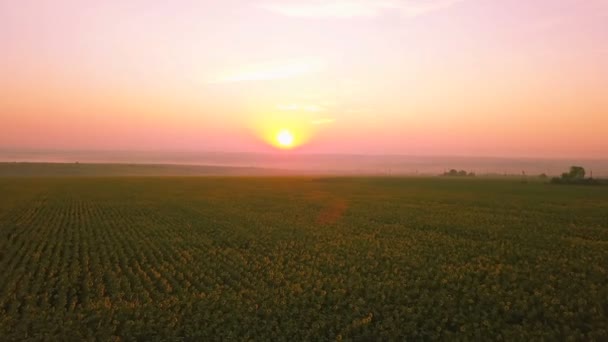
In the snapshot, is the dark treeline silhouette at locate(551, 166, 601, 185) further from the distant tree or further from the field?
the field

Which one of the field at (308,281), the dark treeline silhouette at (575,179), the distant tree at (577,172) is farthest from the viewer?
the distant tree at (577,172)

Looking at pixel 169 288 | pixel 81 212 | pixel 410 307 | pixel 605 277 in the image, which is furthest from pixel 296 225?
pixel 81 212

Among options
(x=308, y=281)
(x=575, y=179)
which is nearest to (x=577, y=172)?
(x=575, y=179)

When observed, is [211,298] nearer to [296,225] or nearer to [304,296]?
[304,296]

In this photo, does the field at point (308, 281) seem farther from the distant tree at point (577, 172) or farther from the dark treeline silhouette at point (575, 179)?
the distant tree at point (577, 172)

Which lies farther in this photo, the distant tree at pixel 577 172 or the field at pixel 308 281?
the distant tree at pixel 577 172

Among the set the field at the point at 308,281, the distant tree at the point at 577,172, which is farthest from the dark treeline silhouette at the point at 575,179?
the field at the point at 308,281

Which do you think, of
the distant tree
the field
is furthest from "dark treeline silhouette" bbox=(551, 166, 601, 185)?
the field

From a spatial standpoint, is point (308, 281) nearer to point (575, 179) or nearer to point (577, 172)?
point (575, 179)

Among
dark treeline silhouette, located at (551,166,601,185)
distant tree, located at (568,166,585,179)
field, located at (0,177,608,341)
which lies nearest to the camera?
field, located at (0,177,608,341)
